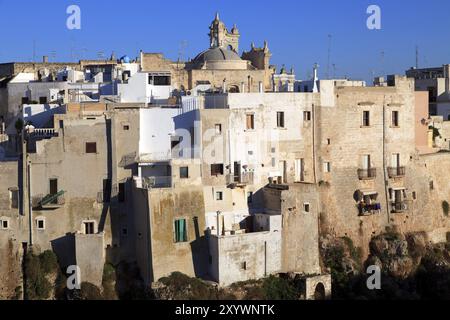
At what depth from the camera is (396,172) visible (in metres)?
30.1

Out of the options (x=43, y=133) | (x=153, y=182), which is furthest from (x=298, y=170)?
(x=43, y=133)

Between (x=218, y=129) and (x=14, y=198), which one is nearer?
(x=14, y=198)

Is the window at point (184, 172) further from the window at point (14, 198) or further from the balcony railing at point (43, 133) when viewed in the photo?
the window at point (14, 198)

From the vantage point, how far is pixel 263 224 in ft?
83.4

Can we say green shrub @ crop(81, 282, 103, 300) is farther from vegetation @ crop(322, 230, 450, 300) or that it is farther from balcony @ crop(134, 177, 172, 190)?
vegetation @ crop(322, 230, 450, 300)

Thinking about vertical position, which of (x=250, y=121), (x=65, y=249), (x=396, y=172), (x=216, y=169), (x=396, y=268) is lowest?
(x=396, y=268)

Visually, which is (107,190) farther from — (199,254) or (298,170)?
(298,170)

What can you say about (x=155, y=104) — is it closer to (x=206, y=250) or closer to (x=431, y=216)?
(x=206, y=250)

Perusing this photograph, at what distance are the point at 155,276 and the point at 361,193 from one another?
31.0 feet

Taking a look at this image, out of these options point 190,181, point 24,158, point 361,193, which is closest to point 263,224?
point 190,181

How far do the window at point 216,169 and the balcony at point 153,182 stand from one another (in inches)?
65.3

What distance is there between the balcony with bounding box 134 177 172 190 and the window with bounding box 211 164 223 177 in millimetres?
1660

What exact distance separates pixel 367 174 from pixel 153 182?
351 inches

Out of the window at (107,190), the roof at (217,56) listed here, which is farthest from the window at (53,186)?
the roof at (217,56)
